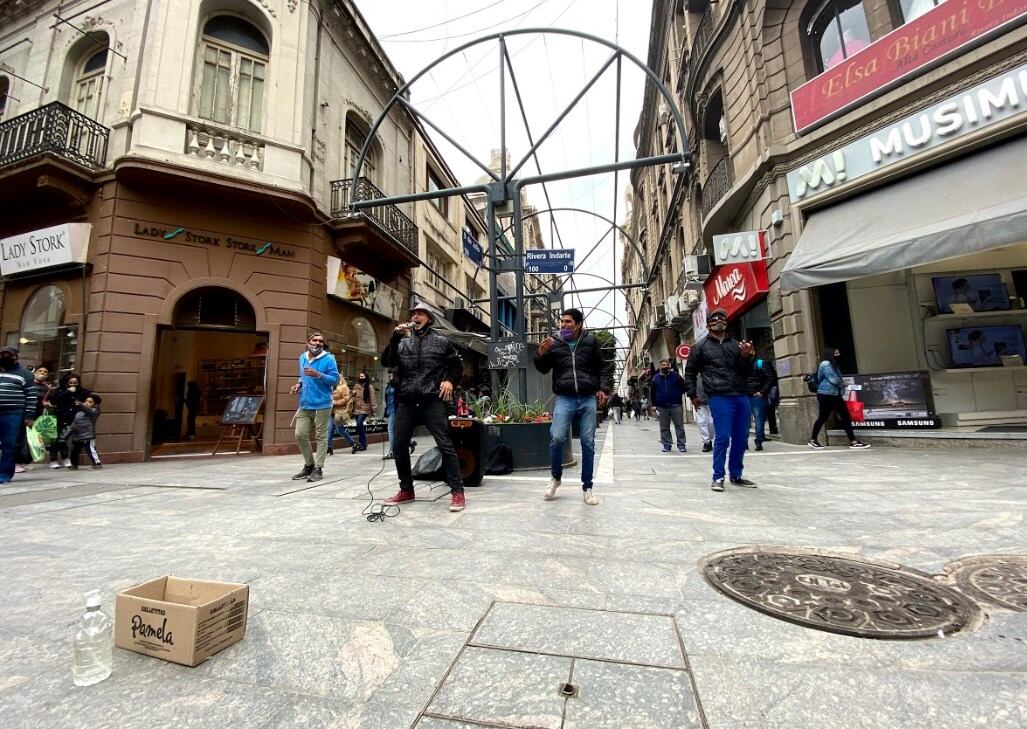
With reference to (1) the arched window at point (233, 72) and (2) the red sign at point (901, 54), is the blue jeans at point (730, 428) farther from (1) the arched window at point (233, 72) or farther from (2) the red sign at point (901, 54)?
(1) the arched window at point (233, 72)

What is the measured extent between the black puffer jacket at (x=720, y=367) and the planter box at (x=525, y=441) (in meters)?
2.08

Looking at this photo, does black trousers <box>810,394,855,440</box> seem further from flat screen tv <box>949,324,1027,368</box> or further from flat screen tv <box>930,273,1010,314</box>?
flat screen tv <box>930,273,1010,314</box>

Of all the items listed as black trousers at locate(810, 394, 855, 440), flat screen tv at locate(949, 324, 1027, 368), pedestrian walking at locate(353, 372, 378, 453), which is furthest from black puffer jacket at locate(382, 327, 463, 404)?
flat screen tv at locate(949, 324, 1027, 368)

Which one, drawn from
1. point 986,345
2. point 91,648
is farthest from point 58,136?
point 986,345

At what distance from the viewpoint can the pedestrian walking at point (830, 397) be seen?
27.4 ft

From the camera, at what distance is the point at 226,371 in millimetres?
12820

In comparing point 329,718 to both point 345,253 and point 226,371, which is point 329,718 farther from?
point 226,371

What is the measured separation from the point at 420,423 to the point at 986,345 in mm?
10919

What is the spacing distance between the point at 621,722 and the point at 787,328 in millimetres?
10334

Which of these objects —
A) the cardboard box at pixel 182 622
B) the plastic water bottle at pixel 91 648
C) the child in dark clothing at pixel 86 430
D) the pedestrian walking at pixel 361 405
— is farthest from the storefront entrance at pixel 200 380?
the plastic water bottle at pixel 91 648

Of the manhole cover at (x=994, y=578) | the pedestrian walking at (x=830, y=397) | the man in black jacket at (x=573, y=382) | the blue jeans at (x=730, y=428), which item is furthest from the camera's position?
the pedestrian walking at (x=830, y=397)

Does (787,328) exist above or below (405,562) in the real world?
above

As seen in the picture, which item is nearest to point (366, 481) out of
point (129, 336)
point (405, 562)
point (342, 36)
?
point (405, 562)

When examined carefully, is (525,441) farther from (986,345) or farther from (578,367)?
(986,345)
